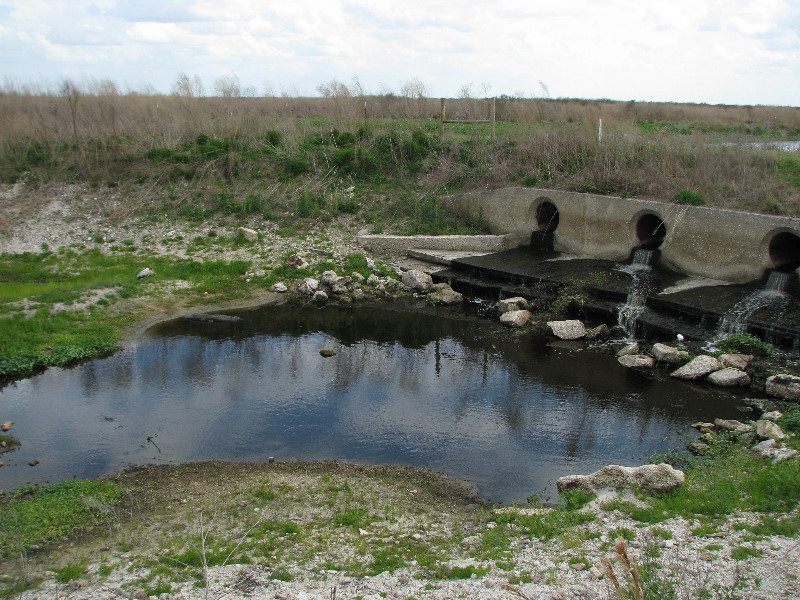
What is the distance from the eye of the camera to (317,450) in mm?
10211

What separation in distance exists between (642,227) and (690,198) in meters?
1.83

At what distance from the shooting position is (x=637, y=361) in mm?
13375

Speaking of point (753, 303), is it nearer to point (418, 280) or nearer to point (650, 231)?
point (650, 231)

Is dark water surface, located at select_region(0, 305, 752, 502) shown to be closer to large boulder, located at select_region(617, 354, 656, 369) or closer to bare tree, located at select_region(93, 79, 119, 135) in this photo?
large boulder, located at select_region(617, 354, 656, 369)

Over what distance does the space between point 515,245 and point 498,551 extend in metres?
15.0

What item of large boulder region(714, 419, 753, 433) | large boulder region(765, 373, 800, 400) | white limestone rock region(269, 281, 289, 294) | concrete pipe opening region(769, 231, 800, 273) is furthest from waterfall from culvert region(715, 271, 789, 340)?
white limestone rock region(269, 281, 289, 294)

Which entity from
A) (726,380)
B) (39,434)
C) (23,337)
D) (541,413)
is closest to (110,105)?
(23,337)

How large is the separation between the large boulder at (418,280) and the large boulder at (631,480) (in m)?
10.2

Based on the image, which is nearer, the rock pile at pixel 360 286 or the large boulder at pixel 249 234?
the rock pile at pixel 360 286

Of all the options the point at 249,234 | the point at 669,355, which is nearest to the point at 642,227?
the point at 669,355

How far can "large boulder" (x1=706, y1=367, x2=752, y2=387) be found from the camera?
1220 cm

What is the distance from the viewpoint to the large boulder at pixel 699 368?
12.6 meters

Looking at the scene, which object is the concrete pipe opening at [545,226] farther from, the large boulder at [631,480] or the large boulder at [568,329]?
the large boulder at [631,480]

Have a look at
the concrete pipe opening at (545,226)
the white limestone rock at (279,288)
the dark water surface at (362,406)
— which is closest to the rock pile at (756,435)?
the dark water surface at (362,406)
